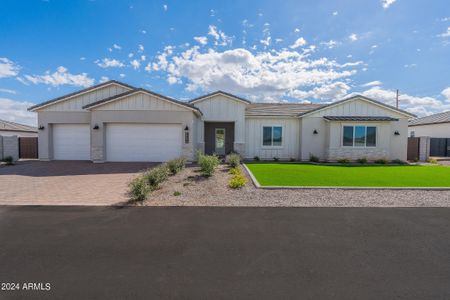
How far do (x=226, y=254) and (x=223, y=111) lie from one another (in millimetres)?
13610

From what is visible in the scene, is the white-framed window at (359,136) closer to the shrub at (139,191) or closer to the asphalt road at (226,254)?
the asphalt road at (226,254)

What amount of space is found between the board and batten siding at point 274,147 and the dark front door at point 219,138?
220 centimetres

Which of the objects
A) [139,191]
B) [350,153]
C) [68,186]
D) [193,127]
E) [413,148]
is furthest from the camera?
[413,148]

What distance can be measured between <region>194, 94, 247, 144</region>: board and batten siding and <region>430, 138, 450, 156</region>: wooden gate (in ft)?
70.2

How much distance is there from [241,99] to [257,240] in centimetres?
1328

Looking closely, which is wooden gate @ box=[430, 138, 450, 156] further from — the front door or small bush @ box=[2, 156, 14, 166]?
small bush @ box=[2, 156, 14, 166]

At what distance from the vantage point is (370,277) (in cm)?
299

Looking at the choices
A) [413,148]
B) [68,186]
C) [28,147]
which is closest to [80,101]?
[28,147]

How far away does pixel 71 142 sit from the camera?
15.4 meters

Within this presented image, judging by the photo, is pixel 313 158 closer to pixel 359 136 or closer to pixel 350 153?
pixel 350 153

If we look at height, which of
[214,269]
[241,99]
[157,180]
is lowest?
[214,269]

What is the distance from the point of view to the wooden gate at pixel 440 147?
22.3 m

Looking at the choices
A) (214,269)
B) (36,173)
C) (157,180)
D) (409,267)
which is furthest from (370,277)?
(36,173)

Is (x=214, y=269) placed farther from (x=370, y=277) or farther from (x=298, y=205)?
(x=298, y=205)
